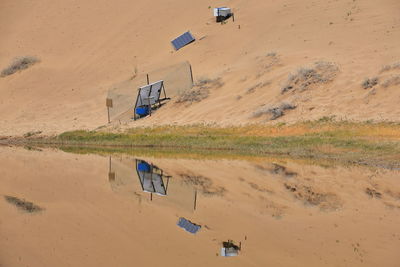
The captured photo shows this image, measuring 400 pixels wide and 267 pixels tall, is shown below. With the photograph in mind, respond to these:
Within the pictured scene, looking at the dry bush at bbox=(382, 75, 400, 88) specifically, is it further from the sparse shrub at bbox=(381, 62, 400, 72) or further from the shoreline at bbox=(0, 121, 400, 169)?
the shoreline at bbox=(0, 121, 400, 169)

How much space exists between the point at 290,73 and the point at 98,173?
17.5 metres

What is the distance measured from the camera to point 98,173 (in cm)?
3097

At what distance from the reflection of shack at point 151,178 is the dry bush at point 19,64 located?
1351 inches

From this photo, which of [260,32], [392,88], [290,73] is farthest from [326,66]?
[260,32]

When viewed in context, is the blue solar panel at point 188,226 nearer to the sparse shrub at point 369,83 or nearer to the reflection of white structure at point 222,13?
the sparse shrub at point 369,83

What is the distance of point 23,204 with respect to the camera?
23.9 metres

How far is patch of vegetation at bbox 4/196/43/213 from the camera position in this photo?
23047 millimetres

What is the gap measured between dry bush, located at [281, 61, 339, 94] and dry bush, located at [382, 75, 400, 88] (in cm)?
402

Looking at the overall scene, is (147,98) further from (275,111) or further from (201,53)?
(275,111)

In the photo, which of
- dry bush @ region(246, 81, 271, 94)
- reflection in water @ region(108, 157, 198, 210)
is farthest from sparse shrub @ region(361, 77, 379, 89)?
reflection in water @ region(108, 157, 198, 210)

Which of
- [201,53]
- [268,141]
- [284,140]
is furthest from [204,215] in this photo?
[201,53]

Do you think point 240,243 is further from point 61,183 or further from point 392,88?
point 392,88

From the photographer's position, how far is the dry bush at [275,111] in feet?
134

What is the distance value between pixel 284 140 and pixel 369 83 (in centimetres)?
768
